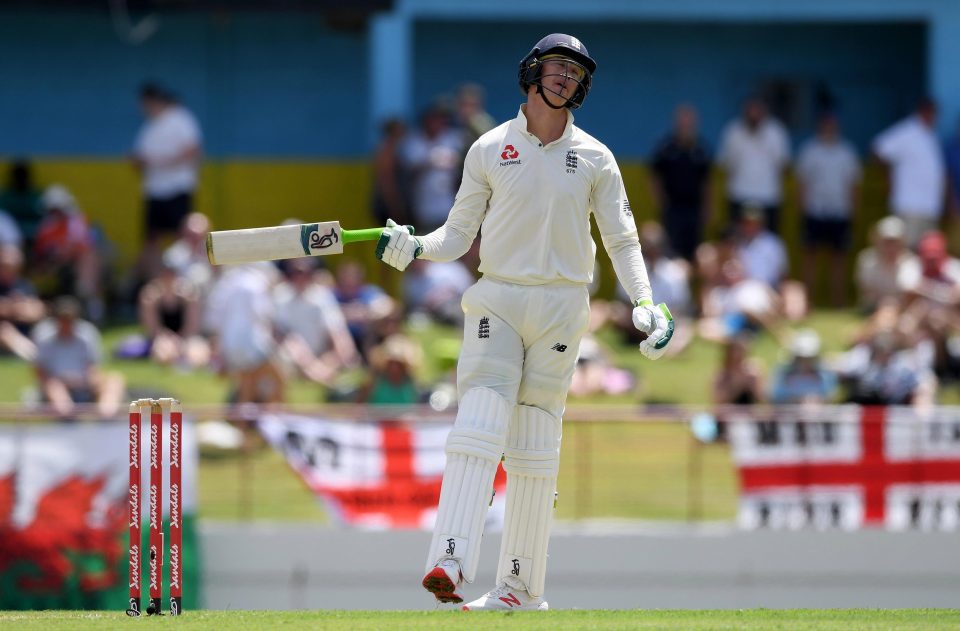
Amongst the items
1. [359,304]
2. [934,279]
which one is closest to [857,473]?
[934,279]

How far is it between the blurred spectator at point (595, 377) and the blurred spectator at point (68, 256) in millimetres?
4628

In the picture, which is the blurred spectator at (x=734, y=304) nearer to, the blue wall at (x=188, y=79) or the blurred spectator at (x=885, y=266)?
the blurred spectator at (x=885, y=266)

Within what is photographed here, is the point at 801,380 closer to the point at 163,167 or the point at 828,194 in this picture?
the point at 828,194

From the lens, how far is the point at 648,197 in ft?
59.6

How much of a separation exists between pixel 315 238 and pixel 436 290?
906cm

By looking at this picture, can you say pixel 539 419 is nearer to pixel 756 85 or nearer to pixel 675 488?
pixel 675 488

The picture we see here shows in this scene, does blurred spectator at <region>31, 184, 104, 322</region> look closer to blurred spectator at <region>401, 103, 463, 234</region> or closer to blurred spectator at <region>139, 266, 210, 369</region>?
blurred spectator at <region>139, 266, 210, 369</region>

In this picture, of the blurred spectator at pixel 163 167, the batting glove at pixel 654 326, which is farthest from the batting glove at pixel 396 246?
the blurred spectator at pixel 163 167

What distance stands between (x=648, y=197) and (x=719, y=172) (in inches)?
32.8

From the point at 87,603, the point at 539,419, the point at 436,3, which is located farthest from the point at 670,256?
the point at 539,419

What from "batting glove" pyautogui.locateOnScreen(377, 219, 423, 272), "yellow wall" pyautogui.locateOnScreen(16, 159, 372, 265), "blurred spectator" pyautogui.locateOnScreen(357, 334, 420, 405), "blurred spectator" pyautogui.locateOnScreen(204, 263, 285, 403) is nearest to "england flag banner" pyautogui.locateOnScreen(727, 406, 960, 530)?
"blurred spectator" pyautogui.locateOnScreen(357, 334, 420, 405)

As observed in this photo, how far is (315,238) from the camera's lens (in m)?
6.97

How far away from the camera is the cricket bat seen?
6.91 meters

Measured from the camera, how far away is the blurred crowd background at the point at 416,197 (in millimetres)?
14250
